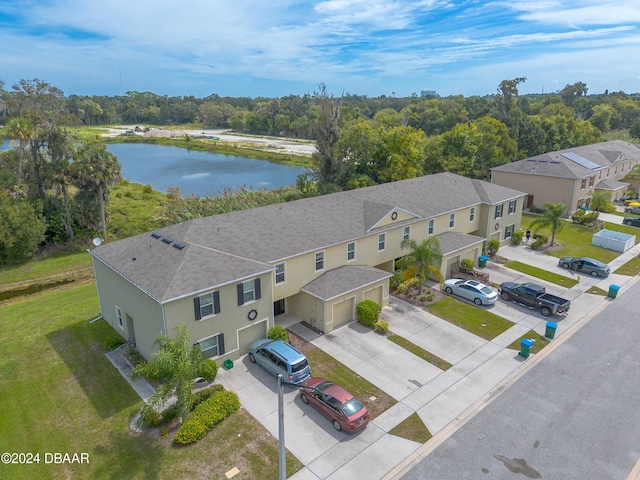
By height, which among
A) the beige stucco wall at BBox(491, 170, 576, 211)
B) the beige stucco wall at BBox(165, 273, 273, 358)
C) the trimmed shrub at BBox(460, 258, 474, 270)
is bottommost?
the trimmed shrub at BBox(460, 258, 474, 270)

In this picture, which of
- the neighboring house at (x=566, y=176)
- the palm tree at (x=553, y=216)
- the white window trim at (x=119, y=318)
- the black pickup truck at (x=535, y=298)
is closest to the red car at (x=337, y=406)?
the white window trim at (x=119, y=318)

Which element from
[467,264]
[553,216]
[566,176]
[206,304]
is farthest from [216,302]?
[566,176]

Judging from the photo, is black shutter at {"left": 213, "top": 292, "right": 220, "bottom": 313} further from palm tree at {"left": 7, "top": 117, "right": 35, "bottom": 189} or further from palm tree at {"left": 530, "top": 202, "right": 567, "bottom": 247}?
palm tree at {"left": 7, "top": 117, "right": 35, "bottom": 189}

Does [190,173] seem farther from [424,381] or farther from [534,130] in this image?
[424,381]

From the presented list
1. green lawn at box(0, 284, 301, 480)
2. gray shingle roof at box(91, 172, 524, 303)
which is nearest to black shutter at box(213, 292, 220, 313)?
gray shingle roof at box(91, 172, 524, 303)

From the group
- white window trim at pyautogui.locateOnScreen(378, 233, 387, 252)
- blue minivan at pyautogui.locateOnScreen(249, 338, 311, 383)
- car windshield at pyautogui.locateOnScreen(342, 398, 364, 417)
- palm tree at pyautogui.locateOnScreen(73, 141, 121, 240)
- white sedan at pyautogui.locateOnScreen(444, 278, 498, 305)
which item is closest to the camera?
car windshield at pyautogui.locateOnScreen(342, 398, 364, 417)

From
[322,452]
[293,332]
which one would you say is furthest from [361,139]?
[322,452]

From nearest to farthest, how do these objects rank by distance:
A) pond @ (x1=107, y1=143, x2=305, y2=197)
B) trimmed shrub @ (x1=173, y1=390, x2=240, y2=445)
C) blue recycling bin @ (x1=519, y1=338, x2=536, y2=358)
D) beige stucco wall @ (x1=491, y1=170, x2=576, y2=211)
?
trimmed shrub @ (x1=173, y1=390, x2=240, y2=445), blue recycling bin @ (x1=519, y1=338, x2=536, y2=358), beige stucco wall @ (x1=491, y1=170, x2=576, y2=211), pond @ (x1=107, y1=143, x2=305, y2=197)
